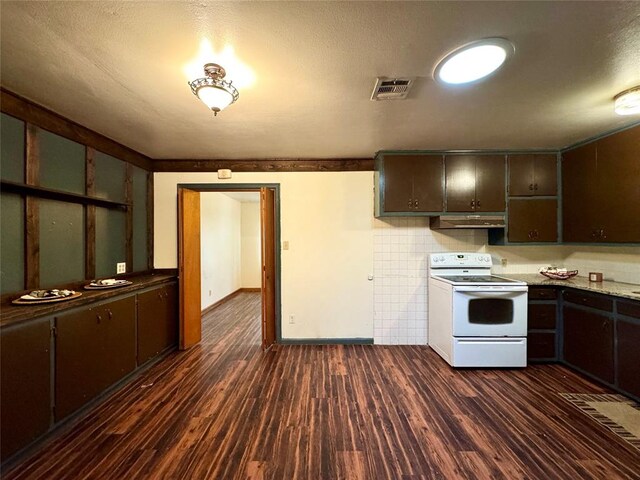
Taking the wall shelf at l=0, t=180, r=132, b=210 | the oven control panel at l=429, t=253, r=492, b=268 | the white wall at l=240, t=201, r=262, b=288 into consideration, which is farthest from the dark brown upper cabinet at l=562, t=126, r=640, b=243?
the white wall at l=240, t=201, r=262, b=288

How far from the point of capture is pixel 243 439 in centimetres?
187

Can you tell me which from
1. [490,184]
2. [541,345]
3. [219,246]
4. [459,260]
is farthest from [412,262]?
[219,246]

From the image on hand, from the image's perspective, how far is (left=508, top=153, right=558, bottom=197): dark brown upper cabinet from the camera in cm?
327

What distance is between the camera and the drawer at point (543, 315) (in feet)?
9.61

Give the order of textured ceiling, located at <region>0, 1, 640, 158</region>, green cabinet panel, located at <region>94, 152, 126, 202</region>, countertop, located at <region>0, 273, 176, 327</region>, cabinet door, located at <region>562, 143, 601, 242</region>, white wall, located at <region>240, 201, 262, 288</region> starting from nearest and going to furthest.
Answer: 1. textured ceiling, located at <region>0, 1, 640, 158</region>
2. countertop, located at <region>0, 273, 176, 327</region>
3. green cabinet panel, located at <region>94, 152, 126, 202</region>
4. cabinet door, located at <region>562, 143, 601, 242</region>
5. white wall, located at <region>240, 201, 262, 288</region>

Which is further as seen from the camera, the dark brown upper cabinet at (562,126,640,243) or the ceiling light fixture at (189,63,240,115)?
the dark brown upper cabinet at (562,126,640,243)

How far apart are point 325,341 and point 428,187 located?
7.68 ft

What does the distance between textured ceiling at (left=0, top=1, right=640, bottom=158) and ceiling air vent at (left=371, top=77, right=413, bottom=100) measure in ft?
0.17

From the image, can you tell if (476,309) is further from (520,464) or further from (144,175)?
(144,175)

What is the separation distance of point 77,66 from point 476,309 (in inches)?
Result: 148

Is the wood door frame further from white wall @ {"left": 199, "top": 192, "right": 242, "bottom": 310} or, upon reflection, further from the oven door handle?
the oven door handle

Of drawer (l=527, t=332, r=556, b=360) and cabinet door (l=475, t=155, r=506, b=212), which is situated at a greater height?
cabinet door (l=475, t=155, r=506, b=212)

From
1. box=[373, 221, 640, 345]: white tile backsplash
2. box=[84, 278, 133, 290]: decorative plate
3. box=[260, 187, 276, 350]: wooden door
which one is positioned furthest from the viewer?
box=[373, 221, 640, 345]: white tile backsplash

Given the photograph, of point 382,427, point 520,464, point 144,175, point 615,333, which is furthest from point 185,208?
point 615,333
